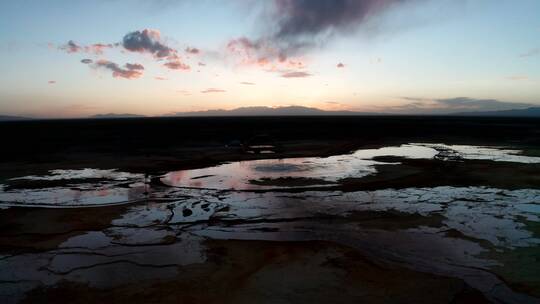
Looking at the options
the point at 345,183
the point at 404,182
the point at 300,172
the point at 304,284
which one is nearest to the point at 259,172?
the point at 300,172

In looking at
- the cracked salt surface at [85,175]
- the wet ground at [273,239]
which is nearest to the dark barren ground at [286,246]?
the wet ground at [273,239]

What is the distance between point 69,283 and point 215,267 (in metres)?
3.22

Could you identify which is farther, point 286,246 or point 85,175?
point 85,175

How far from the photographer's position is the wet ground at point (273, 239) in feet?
29.1

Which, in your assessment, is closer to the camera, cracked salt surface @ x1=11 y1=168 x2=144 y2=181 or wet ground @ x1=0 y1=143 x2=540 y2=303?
wet ground @ x1=0 y1=143 x2=540 y2=303

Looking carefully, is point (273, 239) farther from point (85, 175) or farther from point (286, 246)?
point (85, 175)

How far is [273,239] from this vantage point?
12.2 m

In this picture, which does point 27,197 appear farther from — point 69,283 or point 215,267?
point 215,267

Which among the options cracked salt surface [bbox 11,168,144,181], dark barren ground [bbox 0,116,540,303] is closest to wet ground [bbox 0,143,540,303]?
dark barren ground [bbox 0,116,540,303]

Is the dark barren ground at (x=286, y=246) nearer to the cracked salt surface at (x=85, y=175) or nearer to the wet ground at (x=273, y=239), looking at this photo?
the wet ground at (x=273, y=239)

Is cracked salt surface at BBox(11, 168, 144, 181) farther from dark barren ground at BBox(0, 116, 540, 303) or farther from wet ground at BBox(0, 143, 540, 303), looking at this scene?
dark barren ground at BBox(0, 116, 540, 303)

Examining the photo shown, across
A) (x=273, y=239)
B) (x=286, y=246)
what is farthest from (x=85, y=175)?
(x=286, y=246)

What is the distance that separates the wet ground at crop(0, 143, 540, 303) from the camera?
29.1ft

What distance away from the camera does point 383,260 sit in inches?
410
